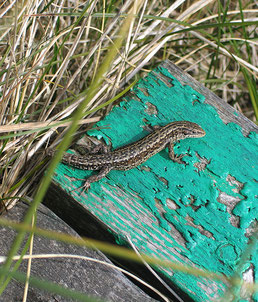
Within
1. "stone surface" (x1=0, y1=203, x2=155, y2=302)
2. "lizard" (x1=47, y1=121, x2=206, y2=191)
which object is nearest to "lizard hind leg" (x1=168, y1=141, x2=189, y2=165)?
"lizard" (x1=47, y1=121, x2=206, y2=191)

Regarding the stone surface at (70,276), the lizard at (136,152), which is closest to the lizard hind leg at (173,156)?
the lizard at (136,152)

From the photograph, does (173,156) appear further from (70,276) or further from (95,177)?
(70,276)

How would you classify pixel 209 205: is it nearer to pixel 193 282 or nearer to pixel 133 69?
pixel 193 282

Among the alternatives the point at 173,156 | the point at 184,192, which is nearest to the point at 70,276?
the point at 184,192

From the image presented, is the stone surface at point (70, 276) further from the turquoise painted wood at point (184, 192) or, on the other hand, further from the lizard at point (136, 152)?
the lizard at point (136, 152)

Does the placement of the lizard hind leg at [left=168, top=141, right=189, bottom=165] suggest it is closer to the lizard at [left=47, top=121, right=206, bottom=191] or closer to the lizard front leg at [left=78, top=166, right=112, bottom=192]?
the lizard at [left=47, top=121, right=206, bottom=191]

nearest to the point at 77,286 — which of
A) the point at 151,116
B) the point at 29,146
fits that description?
the point at 29,146
